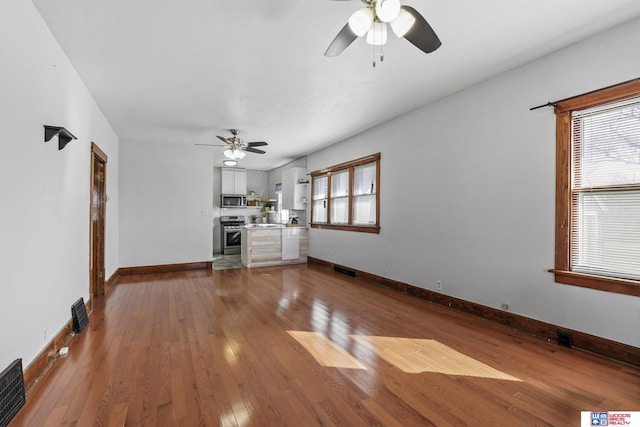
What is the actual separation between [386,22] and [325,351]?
2590 mm

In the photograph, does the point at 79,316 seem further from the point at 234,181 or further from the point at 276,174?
the point at 276,174

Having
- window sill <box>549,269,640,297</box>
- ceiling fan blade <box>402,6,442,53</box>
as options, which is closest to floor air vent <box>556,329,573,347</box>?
window sill <box>549,269,640,297</box>

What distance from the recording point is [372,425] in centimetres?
173

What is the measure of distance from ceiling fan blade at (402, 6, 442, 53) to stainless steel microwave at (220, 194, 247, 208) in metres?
8.21

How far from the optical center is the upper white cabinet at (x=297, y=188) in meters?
7.79

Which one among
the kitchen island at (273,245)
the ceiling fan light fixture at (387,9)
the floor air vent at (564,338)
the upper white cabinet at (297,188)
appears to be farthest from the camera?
the upper white cabinet at (297,188)

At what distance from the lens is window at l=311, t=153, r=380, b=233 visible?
555cm

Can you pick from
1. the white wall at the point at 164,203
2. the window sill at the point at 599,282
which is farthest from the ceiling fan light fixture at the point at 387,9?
the white wall at the point at 164,203

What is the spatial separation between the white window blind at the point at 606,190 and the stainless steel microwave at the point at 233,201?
8394mm

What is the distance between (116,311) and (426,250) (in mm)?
4236

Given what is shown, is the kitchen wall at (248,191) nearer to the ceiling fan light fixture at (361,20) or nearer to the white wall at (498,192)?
the white wall at (498,192)

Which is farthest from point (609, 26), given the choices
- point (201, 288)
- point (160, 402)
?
point (201, 288)

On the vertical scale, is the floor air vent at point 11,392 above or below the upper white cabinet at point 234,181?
below

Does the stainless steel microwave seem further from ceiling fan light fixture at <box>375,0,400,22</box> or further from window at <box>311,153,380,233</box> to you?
ceiling fan light fixture at <box>375,0,400,22</box>
